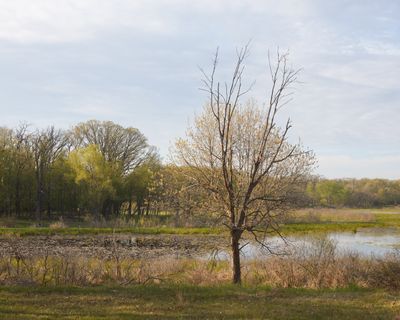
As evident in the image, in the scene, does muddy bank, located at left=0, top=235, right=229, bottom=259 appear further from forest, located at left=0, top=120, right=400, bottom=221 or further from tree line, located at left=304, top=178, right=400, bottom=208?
tree line, located at left=304, top=178, right=400, bottom=208

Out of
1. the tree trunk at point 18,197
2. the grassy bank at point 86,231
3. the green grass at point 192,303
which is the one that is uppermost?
the tree trunk at point 18,197


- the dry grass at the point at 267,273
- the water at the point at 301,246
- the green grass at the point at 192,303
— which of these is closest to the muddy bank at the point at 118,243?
the water at the point at 301,246

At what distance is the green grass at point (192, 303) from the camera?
8984 millimetres

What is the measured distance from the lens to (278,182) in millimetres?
14047

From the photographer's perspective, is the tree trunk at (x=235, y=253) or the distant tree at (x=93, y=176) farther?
the distant tree at (x=93, y=176)

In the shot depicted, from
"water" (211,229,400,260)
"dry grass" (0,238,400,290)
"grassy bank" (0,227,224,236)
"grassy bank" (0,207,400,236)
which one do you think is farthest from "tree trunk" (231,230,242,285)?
"grassy bank" (0,227,224,236)

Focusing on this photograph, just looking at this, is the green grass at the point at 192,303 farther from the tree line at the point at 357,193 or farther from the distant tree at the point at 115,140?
the tree line at the point at 357,193

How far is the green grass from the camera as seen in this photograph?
8984 mm

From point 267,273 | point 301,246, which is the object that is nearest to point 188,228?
point 301,246

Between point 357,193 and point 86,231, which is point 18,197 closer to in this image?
point 86,231

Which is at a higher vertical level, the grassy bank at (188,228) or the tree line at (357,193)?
the tree line at (357,193)

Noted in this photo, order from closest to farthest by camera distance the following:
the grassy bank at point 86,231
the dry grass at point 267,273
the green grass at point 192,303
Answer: the green grass at point 192,303
the dry grass at point 267,273
the grassy bank at point 86,231

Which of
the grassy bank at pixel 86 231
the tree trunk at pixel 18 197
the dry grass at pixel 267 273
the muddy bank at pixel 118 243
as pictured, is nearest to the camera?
the dry grass at pixel 267 273

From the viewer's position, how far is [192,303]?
10211 mm
